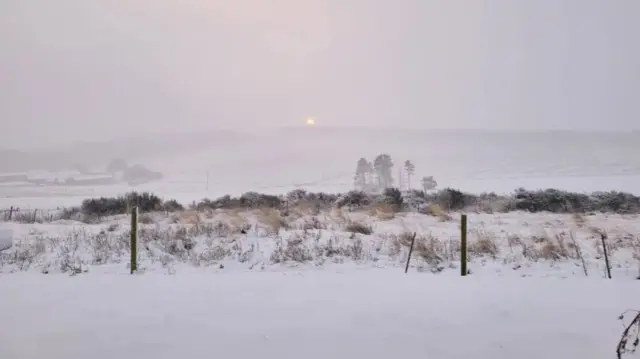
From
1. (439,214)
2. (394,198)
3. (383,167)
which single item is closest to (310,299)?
(439,214)

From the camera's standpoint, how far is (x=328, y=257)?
11.9 m

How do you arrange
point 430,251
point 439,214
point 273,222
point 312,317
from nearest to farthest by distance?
point 312,317 → point 430,251 → point 273,222 → point 439,214

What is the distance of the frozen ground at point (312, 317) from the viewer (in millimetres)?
6195

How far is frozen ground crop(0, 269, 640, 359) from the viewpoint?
6195mm

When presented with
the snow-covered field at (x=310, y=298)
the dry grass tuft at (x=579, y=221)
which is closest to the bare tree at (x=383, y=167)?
the dry grass tuft at (x=579, y=221)

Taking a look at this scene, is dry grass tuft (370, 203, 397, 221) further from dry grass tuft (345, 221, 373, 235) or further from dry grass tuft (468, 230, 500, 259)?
dry grass tuft (468, 230, 500, 259)

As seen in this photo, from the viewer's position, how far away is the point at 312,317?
7.23 m

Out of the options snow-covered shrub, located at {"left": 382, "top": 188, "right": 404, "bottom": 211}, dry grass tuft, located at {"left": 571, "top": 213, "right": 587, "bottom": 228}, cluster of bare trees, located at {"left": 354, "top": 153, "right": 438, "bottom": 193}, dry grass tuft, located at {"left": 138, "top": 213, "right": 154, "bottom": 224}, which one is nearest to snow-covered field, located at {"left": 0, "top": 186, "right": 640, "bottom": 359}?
dry grass tuft, located at {"left": 571, "top": 213, "right": 587, "bottom": 228}

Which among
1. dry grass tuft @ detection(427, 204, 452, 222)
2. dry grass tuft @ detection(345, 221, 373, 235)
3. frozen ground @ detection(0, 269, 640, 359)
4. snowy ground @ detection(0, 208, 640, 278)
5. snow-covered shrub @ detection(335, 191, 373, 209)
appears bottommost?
frozen ground @ detection(0, 269, 640, 359)

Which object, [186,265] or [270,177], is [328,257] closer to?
[186,265]

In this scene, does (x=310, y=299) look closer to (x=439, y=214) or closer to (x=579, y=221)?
(x=439, y=214)

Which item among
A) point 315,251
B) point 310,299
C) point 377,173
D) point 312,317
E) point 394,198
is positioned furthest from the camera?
point 377,173

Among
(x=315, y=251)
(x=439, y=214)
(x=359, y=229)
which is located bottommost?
(x=315, y=251)

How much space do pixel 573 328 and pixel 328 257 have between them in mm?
6076
